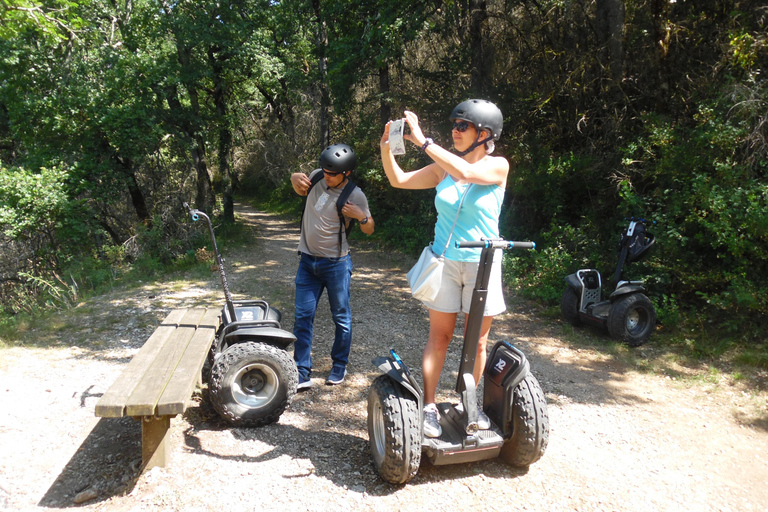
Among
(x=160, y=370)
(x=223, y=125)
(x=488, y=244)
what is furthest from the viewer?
(x=223, y=125)

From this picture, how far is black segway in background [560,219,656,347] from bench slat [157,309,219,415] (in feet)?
13.8

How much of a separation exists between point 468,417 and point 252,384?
1.60 metres

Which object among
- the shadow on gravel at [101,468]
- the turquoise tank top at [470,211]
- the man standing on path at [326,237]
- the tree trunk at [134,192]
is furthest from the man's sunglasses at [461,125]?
the tree trunk at [134,192]

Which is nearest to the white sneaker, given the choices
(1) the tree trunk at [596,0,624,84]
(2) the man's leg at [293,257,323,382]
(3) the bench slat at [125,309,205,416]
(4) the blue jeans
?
(4) the blue jeans

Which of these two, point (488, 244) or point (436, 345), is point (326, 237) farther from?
point (488, 244)

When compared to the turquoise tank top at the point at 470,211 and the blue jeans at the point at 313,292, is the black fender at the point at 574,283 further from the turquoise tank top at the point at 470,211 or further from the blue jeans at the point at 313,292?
the turquoise tank top at the point at 470,211

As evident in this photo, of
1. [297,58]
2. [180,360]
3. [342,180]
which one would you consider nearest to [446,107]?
[342,180]

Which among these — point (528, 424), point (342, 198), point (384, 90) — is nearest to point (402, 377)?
point (528, 424)

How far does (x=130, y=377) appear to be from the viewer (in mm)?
2982

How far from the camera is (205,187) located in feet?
46.0

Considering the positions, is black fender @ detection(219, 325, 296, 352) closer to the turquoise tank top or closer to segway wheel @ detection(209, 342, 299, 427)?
segway wheel @ detection(209, 342, 299, 427)

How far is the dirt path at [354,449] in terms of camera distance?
2.83 m

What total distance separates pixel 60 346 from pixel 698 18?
9.28 m

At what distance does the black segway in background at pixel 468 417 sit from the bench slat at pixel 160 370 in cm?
126
